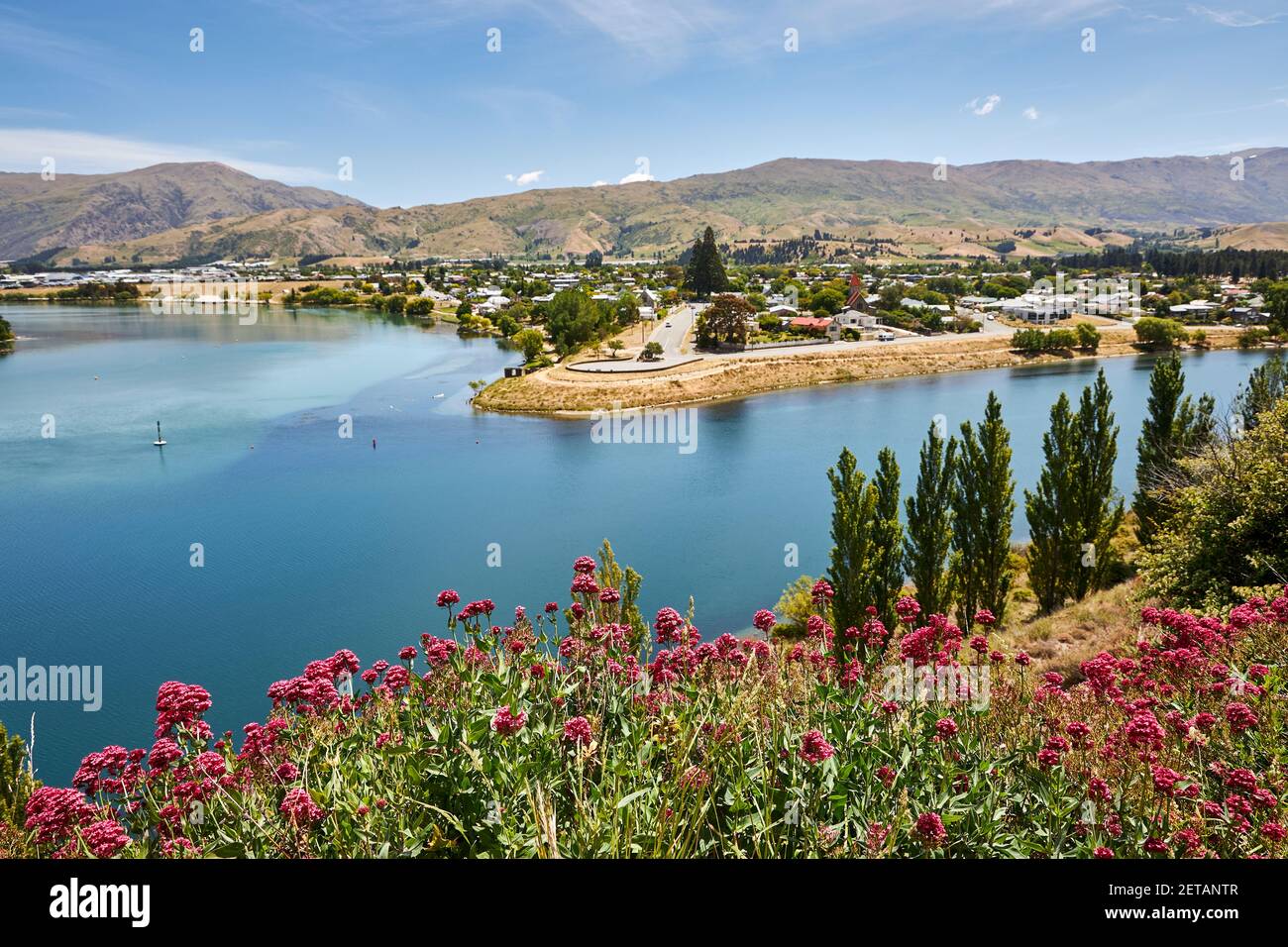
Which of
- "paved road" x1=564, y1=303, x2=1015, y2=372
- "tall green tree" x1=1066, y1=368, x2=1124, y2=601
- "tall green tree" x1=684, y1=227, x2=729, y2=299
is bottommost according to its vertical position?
"tall green tree" x1=1066, y1=368, x2=1124, y2=601

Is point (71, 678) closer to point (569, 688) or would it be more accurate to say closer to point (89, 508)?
→ point (89, 508)

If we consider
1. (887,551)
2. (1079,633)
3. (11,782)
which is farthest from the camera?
(887,551)

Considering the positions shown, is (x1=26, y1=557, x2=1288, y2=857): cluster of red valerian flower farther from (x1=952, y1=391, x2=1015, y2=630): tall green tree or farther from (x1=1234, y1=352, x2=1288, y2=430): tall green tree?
(x1=1234, y1=352, x2=1288, y2=430): tall green tree

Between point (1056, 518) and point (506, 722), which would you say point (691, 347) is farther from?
point (506, 722)

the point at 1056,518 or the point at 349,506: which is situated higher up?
the point at 1056,518

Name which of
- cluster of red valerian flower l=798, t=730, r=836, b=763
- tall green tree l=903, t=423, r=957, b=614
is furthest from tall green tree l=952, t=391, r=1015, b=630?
cluster of red valerian flower l=798, t=730, r=836, b=763

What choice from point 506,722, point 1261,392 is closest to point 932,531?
point 1261,392
